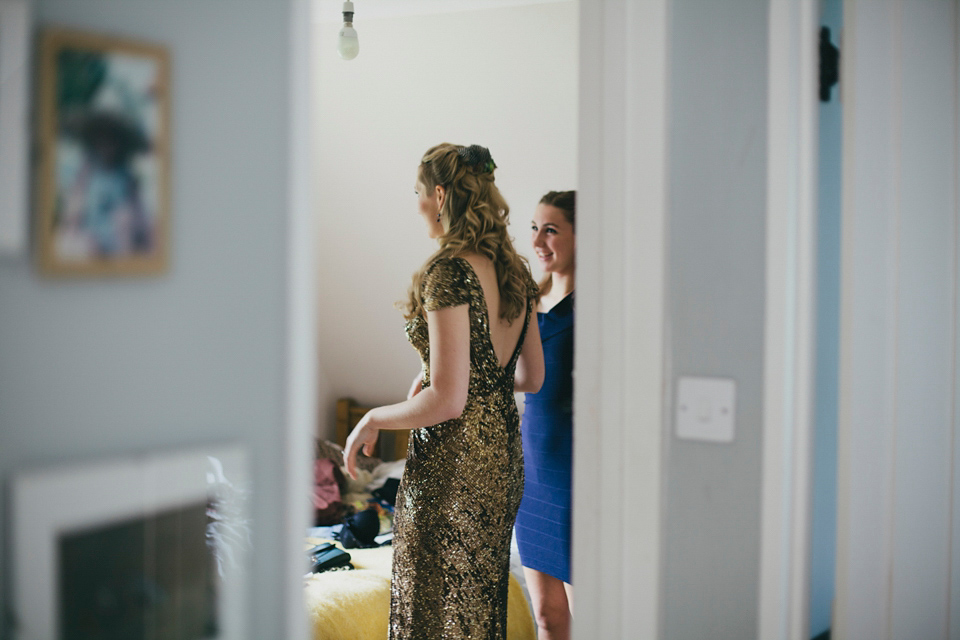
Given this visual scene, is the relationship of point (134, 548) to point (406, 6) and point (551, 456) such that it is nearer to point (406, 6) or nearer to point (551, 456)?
point (551, 456)

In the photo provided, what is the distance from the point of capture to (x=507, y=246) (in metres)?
1.51

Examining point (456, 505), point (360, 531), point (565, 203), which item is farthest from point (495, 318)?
point (360, 531)

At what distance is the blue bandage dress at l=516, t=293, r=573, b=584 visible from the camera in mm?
1695

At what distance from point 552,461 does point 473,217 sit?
72 centimetres

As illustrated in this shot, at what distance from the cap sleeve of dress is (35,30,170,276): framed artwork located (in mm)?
935

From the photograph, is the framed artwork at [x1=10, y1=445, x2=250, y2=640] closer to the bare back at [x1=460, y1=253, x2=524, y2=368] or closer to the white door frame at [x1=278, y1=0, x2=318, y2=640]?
the white door frame at [x1=278, y1=0, x2=318, y2=640]

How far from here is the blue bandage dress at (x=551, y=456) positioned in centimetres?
170

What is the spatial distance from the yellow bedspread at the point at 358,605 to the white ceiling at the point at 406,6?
2.28 meters

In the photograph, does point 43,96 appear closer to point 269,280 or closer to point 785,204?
point 269,280

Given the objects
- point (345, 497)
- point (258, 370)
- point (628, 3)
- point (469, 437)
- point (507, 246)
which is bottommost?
point (345, 497)

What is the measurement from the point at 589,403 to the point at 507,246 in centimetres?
59

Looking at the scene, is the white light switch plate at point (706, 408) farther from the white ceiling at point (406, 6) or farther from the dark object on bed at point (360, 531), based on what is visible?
the white ceiling at point (406, 6)

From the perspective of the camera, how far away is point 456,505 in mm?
1398

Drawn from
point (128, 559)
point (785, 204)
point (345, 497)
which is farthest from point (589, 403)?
point (345, 497)
